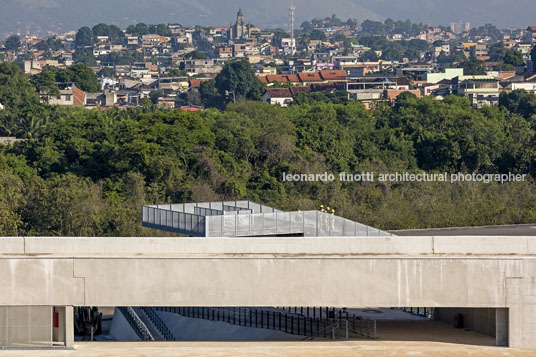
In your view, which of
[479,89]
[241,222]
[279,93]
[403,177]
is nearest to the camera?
[241,222]

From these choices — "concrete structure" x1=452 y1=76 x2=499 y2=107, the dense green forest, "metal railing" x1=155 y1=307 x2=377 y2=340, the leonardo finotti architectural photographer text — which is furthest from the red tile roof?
"metal railing" x1=155 y1=307 x2=377 y2=340

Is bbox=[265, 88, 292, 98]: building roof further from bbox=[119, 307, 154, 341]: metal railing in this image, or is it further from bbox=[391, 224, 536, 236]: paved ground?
bbox=[119, 307, 154, 341]: metal railing

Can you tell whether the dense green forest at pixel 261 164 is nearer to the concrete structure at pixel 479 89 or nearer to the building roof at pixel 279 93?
the concrete structure at pixel 479 89

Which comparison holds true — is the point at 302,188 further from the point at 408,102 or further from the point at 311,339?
the point at 311,339

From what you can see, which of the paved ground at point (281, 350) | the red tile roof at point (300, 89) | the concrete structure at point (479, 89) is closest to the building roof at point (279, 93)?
the red tile roof at point (300, 89)

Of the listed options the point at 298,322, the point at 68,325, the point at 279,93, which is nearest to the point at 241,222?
the point at 298,322

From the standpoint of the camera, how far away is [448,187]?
71.0m

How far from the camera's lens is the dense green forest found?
59.4 metres

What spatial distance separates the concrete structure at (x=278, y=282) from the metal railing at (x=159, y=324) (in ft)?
16.5

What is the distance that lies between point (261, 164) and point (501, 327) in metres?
46.8

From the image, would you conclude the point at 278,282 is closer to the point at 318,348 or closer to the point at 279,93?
the point at 318,348

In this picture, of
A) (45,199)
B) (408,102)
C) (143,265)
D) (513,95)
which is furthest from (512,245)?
(513,95)

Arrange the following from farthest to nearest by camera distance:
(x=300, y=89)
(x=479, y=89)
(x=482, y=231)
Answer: (x=300, y=89) → (x=479, y=89) → (x=482, y=231)

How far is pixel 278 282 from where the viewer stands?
28406 millimetres
